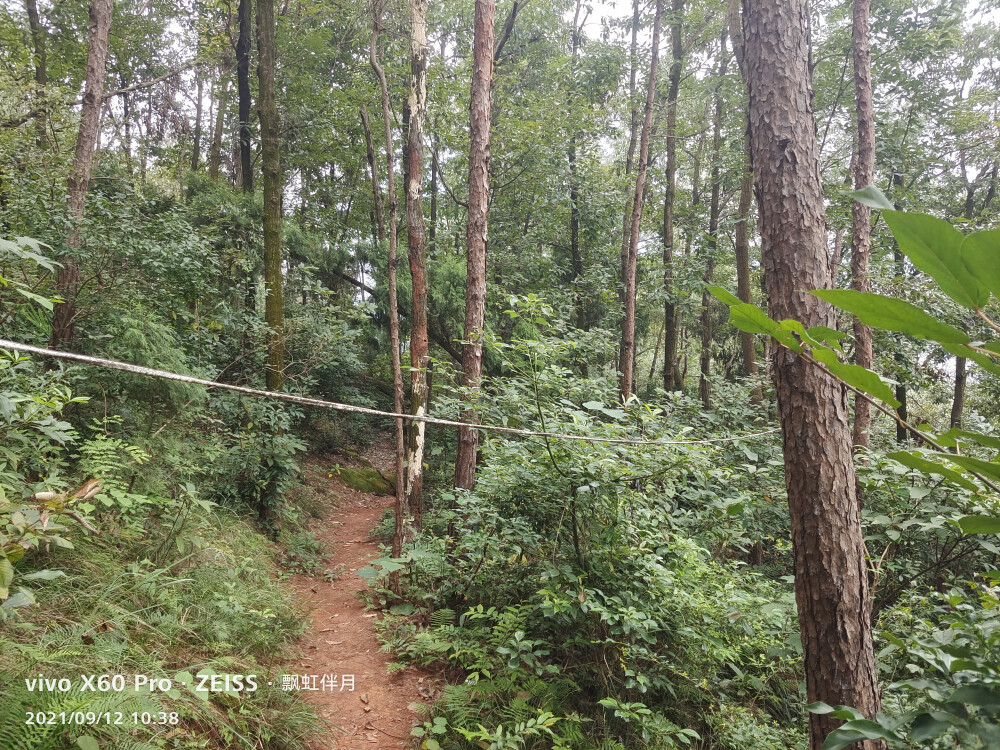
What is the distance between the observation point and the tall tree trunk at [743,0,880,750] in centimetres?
214

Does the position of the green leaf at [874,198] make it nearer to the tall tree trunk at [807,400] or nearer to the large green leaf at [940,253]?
the large green leaf at [940,253]

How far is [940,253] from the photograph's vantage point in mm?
439

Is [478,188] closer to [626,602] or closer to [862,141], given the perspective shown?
[626,602]

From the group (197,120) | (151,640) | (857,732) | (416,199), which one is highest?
(197,120)

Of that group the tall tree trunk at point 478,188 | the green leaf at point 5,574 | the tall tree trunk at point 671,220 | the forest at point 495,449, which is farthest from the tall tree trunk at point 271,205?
the tall tree trunk at point 671,220

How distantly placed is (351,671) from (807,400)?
12.4ft

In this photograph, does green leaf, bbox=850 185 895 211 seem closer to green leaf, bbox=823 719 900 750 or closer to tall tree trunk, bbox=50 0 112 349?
green leaf, bbox=823 719 900 750

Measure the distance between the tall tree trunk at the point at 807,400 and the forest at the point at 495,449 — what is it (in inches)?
0.6

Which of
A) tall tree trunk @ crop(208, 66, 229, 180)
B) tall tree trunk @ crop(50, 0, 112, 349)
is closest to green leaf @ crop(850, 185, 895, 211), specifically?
tall tree trunk @ crop(50, 0, 112, 349)

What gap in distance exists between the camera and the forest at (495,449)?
2148mm

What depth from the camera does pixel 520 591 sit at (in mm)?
4062

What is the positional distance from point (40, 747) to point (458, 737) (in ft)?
6.88
